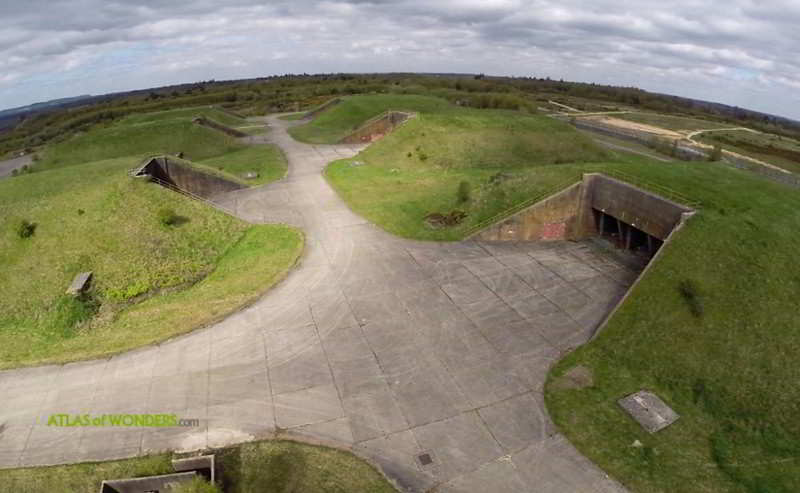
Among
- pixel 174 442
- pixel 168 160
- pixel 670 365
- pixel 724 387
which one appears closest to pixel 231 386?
pixel 174 442

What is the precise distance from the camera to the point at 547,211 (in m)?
27.9

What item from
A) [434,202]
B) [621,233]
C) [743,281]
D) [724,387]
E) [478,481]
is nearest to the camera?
[478,481]

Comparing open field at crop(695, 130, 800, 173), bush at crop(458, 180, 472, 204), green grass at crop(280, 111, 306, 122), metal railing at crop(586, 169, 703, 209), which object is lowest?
bush at crop(458, 180, 472, 204)

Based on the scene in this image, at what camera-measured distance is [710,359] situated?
16.3 m

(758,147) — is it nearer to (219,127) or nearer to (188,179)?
(188,179)

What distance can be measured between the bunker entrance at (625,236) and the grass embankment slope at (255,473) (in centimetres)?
2155

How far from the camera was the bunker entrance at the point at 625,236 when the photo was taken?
24.9 metres

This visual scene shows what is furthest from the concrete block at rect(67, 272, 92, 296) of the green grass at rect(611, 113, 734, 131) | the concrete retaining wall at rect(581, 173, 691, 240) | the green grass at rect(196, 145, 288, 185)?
the green grass at rect(611, 113, 734, 131)

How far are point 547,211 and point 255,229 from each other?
21045 millimetres

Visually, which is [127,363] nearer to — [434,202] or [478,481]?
[478,481]

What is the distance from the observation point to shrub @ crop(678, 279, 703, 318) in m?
17.9

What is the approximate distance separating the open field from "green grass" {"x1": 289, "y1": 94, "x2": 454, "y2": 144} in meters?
43.5

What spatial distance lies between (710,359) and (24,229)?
36.5 meters

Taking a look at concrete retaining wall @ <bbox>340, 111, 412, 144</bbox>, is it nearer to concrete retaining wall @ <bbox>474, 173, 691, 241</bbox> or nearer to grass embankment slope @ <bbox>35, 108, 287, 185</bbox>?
grass embankment slope @ <bbox>35, 108, 287, 185</bbox>
